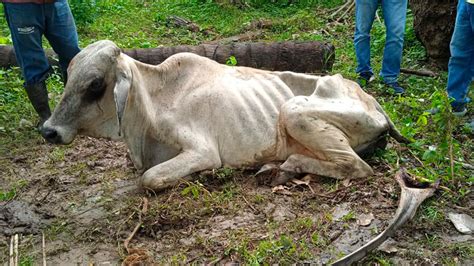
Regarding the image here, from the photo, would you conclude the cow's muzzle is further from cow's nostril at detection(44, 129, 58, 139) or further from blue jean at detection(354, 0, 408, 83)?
blue jean at detection(354, 0, 408, 83)

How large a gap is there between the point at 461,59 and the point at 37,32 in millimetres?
4273

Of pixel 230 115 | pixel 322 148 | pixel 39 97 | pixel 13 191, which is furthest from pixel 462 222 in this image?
pixel 39 97

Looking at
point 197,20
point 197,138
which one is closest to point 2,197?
point 197,138

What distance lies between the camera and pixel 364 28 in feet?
22.3

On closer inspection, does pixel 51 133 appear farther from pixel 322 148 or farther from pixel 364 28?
pixel 364 28

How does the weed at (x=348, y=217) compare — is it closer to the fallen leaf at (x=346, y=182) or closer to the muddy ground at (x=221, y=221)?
the muddy ground at (x=221, y=221)

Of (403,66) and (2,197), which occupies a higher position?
(2,197)

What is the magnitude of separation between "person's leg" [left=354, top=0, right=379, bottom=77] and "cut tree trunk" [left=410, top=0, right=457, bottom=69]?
1.24 meters

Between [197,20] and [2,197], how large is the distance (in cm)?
743

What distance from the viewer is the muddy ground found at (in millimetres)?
3406

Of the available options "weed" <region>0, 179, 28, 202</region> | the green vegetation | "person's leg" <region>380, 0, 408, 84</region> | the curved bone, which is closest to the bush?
the green vegetation

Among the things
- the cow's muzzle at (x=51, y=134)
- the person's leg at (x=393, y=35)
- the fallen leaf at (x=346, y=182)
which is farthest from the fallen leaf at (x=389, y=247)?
the person's leg at (x=393, y=35)

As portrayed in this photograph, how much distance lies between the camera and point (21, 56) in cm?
551

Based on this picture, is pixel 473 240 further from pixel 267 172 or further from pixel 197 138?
pixel 197 138
